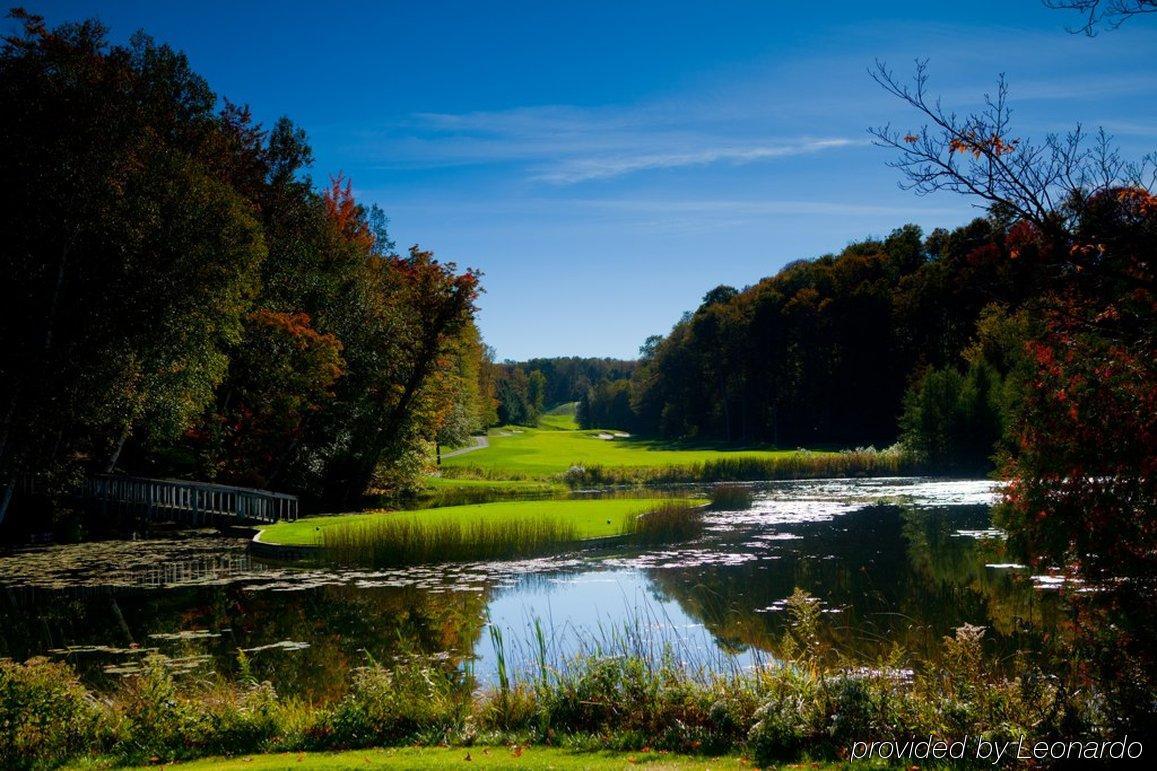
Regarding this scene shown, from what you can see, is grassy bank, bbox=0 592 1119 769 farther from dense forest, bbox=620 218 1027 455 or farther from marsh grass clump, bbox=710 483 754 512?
dense forest, bbox=620 218 1027 455

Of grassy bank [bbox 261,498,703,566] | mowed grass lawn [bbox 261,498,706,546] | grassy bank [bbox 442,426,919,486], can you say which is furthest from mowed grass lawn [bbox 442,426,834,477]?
grassy bank [bbox 261,498,703,566]

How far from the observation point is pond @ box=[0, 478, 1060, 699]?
1111 cm

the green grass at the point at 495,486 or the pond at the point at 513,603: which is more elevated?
the pond at the point at 513,603

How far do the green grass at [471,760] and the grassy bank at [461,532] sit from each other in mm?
12288

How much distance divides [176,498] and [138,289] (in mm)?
8679

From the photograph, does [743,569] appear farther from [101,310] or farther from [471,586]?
[101,310]

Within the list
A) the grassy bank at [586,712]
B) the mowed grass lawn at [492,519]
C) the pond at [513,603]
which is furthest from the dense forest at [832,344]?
the grassy bank at [586,712]

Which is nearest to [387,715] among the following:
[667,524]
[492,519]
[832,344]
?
[492,519]

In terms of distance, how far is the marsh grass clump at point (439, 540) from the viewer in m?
20.3

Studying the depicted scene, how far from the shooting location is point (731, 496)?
117 feet

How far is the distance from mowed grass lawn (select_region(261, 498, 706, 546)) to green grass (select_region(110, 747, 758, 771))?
49.1 ft

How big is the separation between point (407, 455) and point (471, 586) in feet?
71.9

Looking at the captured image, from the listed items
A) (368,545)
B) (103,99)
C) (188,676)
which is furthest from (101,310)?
(188,676)

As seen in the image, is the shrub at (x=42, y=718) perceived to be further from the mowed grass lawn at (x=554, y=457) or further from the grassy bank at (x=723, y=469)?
the mowed grass lawn at (x=554, y=457)
